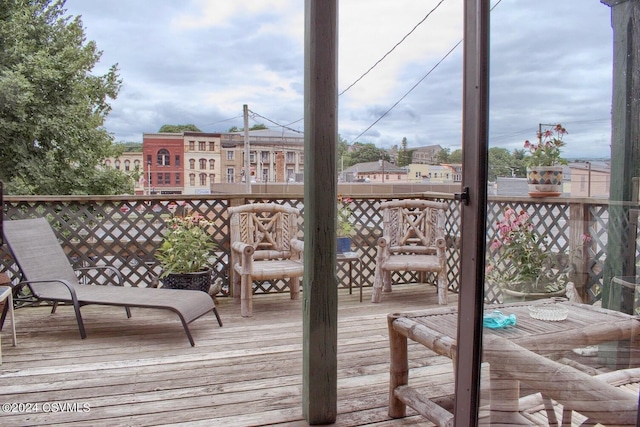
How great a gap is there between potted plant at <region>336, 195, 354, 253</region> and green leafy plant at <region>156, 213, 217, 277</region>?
3.75 ft

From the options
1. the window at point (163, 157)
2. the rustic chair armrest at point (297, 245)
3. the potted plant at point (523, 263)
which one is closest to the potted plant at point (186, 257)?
the rustic chair armrest at point (297, 245)

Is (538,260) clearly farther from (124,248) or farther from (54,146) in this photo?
(54,146)

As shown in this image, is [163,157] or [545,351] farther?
[163,157]

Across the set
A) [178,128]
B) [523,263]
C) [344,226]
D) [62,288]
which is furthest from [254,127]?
[523,263]

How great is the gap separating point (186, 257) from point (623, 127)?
12.0ft

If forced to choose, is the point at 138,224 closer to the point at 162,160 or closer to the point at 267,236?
the point at 267,236

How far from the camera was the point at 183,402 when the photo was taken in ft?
7.56

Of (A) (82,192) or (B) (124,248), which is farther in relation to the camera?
(A) (82,192)

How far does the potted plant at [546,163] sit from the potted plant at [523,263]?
9 centimetres

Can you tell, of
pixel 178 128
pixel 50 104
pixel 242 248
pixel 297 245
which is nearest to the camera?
pixel 242 248

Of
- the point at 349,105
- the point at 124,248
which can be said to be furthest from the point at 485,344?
the point at 349,105

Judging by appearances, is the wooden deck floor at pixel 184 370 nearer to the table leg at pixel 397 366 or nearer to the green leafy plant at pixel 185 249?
the table leg at pixel 397 366

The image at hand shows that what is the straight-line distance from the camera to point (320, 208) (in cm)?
205

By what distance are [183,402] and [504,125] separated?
191 cm
